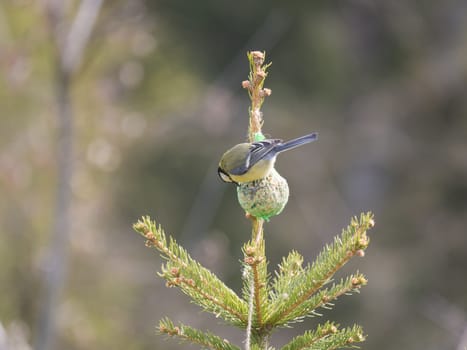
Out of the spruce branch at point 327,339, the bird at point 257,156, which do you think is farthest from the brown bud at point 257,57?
the spruce branch at point 327,339

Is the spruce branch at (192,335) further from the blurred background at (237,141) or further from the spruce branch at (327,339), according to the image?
the blurred background at (237,141)

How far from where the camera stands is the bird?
1072 millimetres

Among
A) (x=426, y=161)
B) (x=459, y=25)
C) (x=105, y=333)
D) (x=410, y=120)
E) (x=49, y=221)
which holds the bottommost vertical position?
(x=105, y=333)

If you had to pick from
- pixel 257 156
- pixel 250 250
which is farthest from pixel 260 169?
pixel 250 250

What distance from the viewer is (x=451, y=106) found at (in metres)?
6.81

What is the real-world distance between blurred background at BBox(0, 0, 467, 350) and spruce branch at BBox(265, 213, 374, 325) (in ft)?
8.98

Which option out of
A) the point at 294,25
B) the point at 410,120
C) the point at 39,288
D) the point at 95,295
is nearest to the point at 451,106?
the point at 410,120

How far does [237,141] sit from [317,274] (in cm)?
588

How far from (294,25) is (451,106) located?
1.99 metres

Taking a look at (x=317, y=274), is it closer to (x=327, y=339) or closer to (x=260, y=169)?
(x=327, y=339)

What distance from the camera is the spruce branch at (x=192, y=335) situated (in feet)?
3.03

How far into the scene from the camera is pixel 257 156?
107cm

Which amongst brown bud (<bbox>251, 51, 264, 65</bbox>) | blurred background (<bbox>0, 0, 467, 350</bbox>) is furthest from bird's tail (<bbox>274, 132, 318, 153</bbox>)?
blurred background (<bbox>0, 0, 467, 350</bbox>)

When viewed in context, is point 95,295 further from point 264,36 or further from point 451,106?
point 451,106
